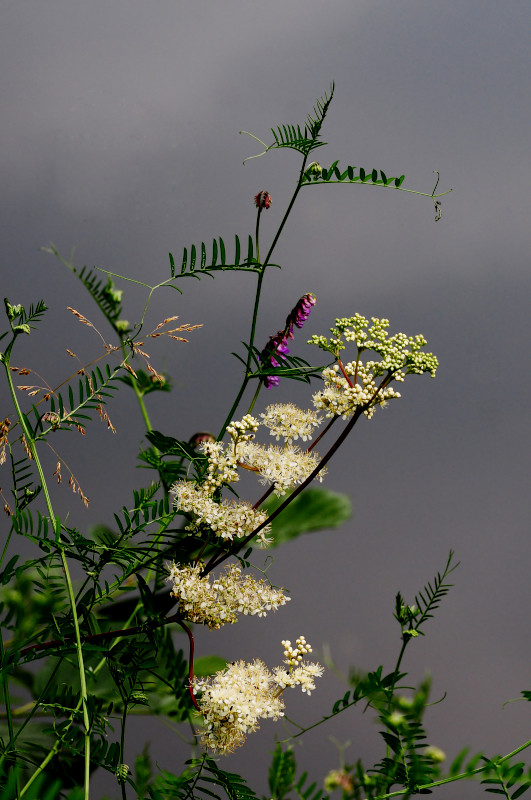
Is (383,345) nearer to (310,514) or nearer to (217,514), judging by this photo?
(217,514)

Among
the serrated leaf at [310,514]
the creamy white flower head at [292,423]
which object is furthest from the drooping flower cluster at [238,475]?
the serrated leaf at [310,514]

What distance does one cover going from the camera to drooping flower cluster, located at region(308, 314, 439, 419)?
52cm

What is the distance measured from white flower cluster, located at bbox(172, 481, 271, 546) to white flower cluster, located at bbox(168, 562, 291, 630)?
0.03 m

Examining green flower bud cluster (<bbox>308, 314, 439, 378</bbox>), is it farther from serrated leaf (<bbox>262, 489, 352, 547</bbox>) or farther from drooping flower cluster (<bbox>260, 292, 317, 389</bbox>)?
serrated leaf (<bbox>262, 489, 352, 547</bbox>)

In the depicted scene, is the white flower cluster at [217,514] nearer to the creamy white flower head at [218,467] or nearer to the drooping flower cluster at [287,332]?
the creamy white flower head at [218,467]

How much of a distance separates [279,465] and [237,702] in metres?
0.16

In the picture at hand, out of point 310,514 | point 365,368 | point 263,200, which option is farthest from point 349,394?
point 310,514

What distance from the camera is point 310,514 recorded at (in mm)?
991

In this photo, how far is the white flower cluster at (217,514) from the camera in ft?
1.66

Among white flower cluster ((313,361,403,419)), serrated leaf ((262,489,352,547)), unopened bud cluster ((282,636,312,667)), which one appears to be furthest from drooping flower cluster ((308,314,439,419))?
serrated leaf ((262,489,352,547))

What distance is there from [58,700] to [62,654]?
2.2 inches

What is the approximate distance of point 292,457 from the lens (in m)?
0.53

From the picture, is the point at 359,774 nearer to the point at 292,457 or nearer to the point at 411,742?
the point at 411,742

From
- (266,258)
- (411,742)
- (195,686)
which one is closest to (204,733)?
(195,686)
